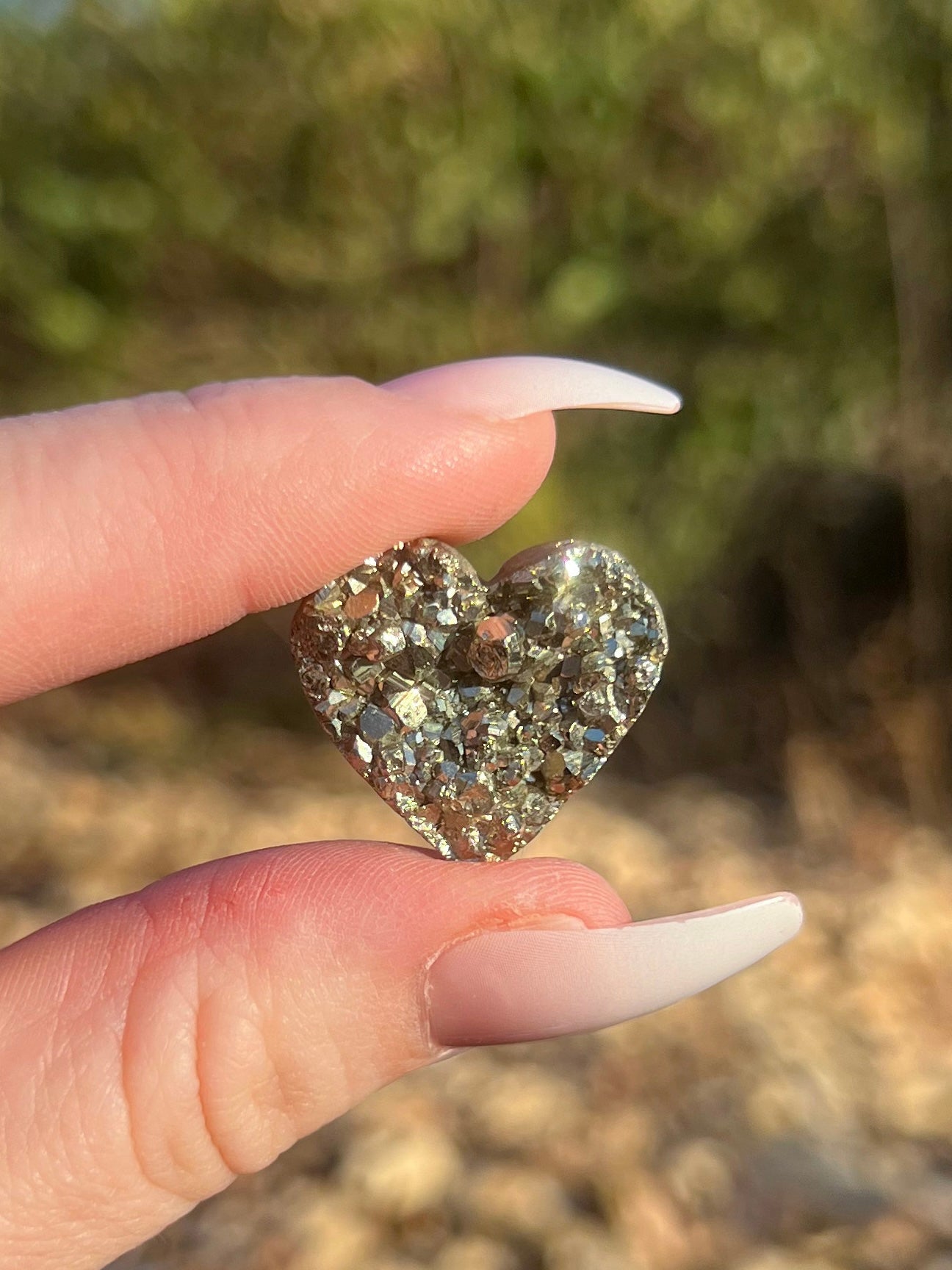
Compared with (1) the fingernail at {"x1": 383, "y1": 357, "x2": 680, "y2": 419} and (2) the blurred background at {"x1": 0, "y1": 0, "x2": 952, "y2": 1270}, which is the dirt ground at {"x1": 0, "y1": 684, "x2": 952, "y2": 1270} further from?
(1) the fingernail at {"x1": 383, "y1": 357, "x2": 680, "y2": 419}

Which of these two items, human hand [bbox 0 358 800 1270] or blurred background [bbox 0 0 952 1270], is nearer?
human hand [bbox 0 358 800 1270]

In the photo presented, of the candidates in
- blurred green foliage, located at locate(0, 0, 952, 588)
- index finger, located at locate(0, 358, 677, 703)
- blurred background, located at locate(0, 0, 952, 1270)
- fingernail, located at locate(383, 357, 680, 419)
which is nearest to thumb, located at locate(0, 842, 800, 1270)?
index finger, located at locate(0, 358, 677, 703)

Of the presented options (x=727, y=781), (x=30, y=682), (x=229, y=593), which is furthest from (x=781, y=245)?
(x=30, y=682)

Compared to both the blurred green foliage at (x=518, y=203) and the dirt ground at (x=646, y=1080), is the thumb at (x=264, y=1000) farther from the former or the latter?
the blurred green foliage at (x=518, y=203)

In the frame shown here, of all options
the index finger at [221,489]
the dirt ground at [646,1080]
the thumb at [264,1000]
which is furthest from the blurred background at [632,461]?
the index finger at [221,489]

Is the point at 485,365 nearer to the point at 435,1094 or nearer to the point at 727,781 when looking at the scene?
the point at 435,1094

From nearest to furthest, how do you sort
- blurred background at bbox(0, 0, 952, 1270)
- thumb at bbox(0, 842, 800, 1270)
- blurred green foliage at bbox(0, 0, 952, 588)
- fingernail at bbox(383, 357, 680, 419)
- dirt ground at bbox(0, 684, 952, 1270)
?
thumb at bbox(0, 842, 800, 1270)
fingernail at bbox(383, 357, 680, 419)
dirt ground at bbox(0, 684, 952, 1270)
blurred background at bbox(0, 0, 952, 1270)
blurred green foliage at bbox(0, 0, 952, 588)

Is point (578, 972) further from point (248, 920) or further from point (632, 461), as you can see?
point (632, 461)

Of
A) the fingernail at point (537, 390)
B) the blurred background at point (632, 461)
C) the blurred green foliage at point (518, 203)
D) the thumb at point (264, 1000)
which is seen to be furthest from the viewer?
the blurred green foliage at point (518, 203)
